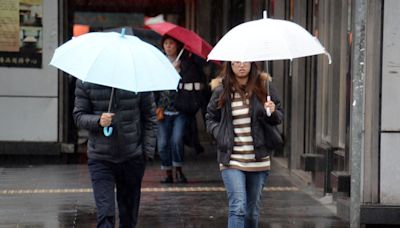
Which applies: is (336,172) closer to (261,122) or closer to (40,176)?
(261,122)

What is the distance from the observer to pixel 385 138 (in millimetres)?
7430

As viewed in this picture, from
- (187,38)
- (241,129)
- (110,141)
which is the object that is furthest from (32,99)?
(241,129)

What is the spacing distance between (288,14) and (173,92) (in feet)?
8.09

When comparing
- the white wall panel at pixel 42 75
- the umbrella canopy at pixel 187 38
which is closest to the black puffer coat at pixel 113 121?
the umbrella canopy at pixel 187 38

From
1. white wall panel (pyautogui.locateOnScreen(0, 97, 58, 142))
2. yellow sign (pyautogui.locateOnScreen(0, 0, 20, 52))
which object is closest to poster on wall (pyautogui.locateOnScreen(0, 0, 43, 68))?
A: yellow sign (pyautogui.locateOnScreen(0, 0, 20, 52))

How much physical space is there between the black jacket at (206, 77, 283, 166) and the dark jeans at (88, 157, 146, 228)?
0.66 metres

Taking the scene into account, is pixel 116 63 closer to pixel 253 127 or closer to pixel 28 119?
pixel 253 127

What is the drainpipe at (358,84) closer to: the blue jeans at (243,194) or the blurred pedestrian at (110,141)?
the blue jeans at (243,194)

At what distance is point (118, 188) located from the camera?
646 centimetres

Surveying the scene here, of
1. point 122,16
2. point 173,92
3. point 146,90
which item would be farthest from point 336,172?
point 122,16

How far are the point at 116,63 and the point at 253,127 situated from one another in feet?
3.46

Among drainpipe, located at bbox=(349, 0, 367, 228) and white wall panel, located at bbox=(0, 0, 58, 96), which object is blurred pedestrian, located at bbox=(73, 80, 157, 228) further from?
white wall panel, located at bbox=(0, 0, 58, 96)

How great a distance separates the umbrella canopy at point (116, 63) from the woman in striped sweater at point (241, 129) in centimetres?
40

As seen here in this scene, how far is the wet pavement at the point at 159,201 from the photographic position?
7938 mm
